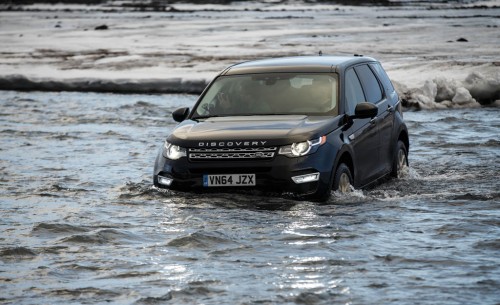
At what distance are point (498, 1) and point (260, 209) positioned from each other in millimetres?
102738

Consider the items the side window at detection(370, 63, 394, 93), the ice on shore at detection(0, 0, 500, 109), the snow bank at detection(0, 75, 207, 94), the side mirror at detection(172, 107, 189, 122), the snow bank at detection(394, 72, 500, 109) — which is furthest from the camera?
the snow bank at detection(0, 75, 207, 94)

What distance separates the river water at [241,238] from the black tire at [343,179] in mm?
106

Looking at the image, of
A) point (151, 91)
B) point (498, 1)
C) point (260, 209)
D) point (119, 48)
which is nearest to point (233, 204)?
point (260, 209)

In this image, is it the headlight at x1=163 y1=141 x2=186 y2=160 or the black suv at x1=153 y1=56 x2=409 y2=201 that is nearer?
the black suv at x1=153 y1=56 x2=409 y2=201

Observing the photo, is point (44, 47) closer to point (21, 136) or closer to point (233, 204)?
point (21, 136)

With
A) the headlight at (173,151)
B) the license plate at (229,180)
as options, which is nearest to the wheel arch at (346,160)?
the license plate at (229,180)

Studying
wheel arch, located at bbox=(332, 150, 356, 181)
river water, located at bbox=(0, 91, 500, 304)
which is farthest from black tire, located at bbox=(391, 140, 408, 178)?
wheel arch, located at bbox=(332, 150, 356, 181)

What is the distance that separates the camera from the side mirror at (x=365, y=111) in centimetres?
1305

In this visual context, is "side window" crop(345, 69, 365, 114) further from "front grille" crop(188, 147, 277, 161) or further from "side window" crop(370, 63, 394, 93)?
"front grille" crop(188, 147, 277, 161)

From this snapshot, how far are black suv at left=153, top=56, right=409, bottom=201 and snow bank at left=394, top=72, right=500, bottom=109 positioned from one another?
10.5m

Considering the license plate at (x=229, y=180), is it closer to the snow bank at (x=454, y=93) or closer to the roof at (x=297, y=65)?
the roof at (x=297, y=65)

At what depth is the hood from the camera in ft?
40.7

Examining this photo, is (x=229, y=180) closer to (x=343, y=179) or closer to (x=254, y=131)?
(x=254, y=131)

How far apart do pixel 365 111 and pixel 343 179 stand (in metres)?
0.78
